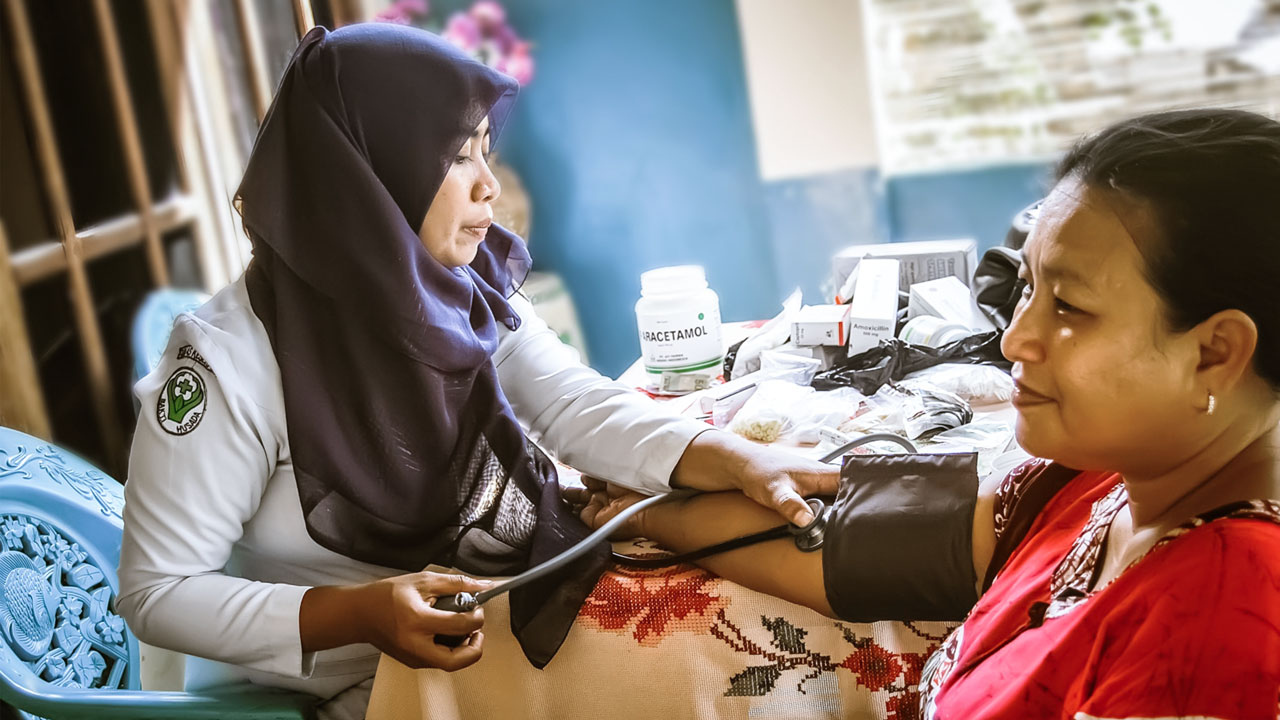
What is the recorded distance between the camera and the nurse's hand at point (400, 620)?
3.30 ft

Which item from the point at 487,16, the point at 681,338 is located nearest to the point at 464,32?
the point at 487,16

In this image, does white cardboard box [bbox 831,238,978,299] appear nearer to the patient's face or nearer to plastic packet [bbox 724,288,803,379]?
plastic packet [bbox 724,288,803,379]

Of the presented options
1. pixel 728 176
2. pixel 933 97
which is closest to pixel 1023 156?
pixel 933 97

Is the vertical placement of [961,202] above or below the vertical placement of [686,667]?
above

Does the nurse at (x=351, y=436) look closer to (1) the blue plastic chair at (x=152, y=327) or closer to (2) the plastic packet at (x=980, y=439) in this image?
(2) the plastic packet at (x=980, y=439)

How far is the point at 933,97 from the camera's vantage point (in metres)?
3.03

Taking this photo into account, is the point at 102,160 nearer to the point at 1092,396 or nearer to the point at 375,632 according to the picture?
the point at 375,632

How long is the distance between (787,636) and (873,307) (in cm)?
88

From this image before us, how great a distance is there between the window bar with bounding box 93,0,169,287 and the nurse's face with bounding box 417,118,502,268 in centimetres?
113

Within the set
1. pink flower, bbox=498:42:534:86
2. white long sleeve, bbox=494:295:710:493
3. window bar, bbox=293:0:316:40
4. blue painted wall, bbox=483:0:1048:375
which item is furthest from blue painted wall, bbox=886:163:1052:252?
white long sleeve, bbox=494:295:710:493

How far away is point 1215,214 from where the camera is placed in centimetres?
65

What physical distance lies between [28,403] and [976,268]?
1.66m

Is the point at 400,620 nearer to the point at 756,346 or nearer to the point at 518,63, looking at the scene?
the point at 756,346

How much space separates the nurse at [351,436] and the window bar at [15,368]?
0.65 m
